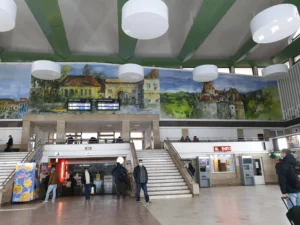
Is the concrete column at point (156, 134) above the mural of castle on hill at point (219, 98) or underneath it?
underneath

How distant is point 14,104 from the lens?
2169cm

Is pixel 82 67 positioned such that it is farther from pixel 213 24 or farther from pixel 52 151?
pixel 213 24

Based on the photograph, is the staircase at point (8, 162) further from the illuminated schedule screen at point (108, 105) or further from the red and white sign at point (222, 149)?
the red and white sign at point (222, 149)

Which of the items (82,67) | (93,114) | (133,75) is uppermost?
(82,67)

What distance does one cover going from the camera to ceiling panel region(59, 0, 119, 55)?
19234 millimetres

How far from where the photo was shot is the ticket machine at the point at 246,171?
18.6 metres

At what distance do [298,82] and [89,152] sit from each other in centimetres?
2137

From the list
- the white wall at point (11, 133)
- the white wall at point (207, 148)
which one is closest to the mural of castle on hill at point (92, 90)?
the white wall at point (11, 133)

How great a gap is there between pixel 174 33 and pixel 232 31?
557 cm

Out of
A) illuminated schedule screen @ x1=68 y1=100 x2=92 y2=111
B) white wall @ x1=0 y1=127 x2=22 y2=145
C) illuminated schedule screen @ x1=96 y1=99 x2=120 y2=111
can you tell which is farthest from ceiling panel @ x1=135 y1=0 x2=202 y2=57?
white wall @ x1=0 y1=127 x2=22 y2=145

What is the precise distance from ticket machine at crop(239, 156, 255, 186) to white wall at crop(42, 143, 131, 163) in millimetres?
8998

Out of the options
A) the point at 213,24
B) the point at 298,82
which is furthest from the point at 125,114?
the point at 298,82

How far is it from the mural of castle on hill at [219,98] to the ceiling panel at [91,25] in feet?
21.1

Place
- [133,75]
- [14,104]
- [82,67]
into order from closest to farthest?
[133,75]
[14,104]
[82,67]
